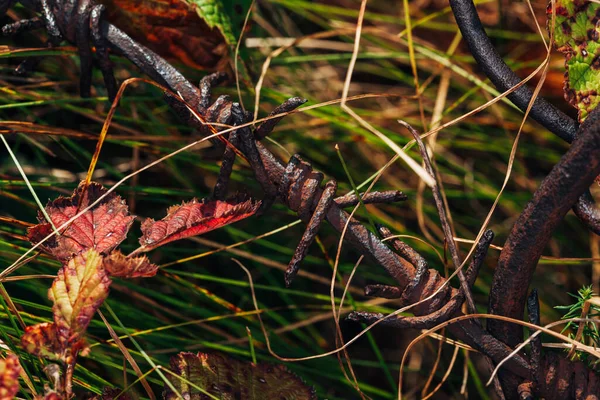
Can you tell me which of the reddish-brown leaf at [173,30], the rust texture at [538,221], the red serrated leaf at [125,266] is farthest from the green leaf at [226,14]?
the rust texture at [538,221]

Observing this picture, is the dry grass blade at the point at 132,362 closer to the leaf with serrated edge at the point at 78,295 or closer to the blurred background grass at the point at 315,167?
the leaf with serrated edge at the point at 78,295

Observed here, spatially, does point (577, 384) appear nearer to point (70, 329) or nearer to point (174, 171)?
point (70, 329)

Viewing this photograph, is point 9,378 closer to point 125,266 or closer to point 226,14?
point 125,266

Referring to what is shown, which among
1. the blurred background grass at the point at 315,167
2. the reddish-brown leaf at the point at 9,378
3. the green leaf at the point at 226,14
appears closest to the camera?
the reddish-brown leaf at the point at 9,378

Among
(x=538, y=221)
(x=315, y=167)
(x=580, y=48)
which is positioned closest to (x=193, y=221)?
(x=538, y=221)

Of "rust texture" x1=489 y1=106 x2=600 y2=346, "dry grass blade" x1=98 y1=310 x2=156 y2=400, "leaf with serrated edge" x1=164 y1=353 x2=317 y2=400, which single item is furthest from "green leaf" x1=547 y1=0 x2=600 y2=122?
"dry grass blade" x1=98 y1=310 x2=156 y2=400

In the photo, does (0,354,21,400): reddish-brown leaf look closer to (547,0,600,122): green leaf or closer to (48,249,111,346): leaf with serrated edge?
(48,249,111,346): leaf with serrated edge
